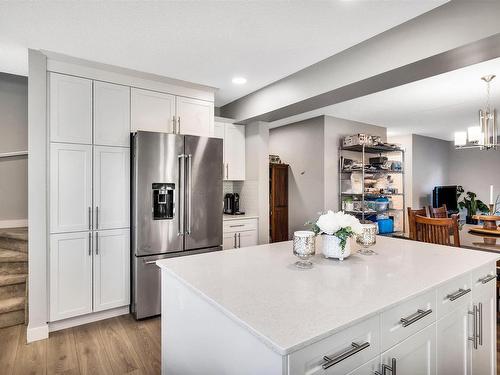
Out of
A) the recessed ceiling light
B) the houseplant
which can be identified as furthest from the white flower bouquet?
the recessed ceiling light

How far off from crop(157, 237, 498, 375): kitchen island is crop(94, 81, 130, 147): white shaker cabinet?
1.74m

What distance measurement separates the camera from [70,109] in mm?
2666

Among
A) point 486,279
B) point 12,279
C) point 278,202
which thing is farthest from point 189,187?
point 278,202

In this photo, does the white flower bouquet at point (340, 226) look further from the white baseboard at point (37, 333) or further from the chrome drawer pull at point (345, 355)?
the white baseboard at point (37, 333)

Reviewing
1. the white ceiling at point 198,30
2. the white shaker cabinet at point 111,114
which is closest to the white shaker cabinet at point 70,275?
the white shaker cabinet at point 111,114

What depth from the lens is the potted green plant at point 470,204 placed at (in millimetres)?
6754

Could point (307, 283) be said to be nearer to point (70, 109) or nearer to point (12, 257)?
point (70, 109)

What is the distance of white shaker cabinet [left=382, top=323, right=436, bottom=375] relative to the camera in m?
1.12

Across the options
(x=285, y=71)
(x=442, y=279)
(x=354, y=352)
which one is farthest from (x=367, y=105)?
(x=354, y=352)

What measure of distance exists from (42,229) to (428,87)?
433 centimetres

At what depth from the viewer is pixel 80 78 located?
2.72 m

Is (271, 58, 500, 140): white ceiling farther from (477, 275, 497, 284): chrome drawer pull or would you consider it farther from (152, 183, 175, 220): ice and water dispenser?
(152, 183, 175, 220): ice and water dispenser

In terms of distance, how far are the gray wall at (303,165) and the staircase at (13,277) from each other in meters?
3.70

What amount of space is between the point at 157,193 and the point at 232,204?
1545 millimetres
